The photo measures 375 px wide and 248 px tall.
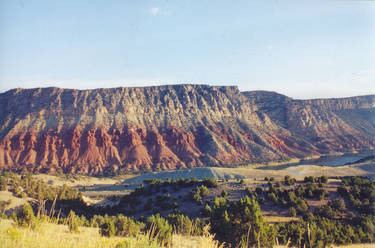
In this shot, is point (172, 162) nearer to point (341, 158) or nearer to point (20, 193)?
point (341, 158)

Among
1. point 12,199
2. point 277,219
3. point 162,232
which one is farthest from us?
point 12,199

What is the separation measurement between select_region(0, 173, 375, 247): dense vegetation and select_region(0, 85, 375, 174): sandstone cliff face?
59365 mm

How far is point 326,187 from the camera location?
102 ft

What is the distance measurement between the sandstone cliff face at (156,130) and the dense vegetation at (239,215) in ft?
195

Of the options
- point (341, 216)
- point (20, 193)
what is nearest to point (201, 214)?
point (341, 216)

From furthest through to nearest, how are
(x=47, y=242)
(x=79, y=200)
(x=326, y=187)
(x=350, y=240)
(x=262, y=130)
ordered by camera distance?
(x=262, y=130) → (x=79, y=200) → (x=326, y=187) → (x=350, y=240) → (x=47, y=242)

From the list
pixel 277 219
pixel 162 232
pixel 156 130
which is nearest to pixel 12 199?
pixel 162 232

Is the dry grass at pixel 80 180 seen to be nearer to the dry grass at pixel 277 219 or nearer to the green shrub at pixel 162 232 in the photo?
the dry grass at pixel 277 219

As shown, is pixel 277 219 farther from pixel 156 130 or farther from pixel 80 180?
pixel 156 130

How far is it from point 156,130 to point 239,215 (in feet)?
318

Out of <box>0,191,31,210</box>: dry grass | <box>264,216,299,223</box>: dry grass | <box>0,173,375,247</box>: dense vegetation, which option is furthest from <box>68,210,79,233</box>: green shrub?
<box>0,191,31,210</box>: dry grass

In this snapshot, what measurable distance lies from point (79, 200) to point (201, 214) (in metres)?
17.1

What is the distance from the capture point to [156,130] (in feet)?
361

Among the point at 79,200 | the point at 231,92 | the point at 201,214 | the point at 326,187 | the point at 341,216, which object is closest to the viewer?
the point at 341,216
